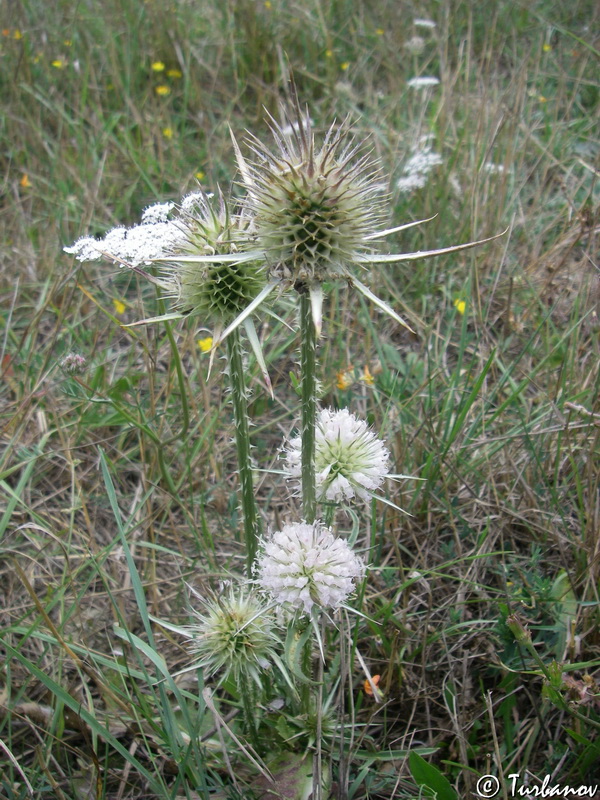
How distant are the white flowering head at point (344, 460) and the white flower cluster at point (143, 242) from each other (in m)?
0.71

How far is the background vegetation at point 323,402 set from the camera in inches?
87.5

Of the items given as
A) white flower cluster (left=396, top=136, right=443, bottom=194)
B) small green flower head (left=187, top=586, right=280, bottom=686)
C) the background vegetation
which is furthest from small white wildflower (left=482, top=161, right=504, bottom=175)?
small green flower head (left=187, top=586, right=280, bottom=686)

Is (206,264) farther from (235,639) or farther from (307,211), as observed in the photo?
(235,639)

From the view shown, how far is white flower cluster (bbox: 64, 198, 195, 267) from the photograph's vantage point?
1874 millimetres

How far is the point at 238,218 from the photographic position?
189 cm

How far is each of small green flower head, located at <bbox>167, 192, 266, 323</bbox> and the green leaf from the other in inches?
56.9

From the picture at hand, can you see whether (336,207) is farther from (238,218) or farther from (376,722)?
(376,722)

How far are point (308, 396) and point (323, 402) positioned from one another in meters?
1.64

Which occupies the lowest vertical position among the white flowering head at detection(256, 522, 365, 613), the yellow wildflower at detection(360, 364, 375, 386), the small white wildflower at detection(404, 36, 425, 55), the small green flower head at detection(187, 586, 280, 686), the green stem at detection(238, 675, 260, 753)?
the green stem at detection(238, 675, 260, 753)

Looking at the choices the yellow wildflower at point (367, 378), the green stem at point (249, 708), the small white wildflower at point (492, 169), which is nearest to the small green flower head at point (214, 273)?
the green stem at point (249, 708)

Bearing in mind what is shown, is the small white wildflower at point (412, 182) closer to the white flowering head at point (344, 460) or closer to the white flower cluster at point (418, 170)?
the white flower cluster at point (418, 170)

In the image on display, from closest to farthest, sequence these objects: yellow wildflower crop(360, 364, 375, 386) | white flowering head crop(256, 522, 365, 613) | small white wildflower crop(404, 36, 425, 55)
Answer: white flowering head crop(256, 522, 365, 613) < yellow wildflower crop(360, 364, 375, 386) < small white wildflower crop(404, 36, 425, 55)

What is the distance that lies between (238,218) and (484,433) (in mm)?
1672

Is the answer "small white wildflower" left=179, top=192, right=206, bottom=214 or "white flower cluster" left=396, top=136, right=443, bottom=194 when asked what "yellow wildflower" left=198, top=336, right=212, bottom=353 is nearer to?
"small white wildflower" left=179, top=192, right=206, bottom=214
